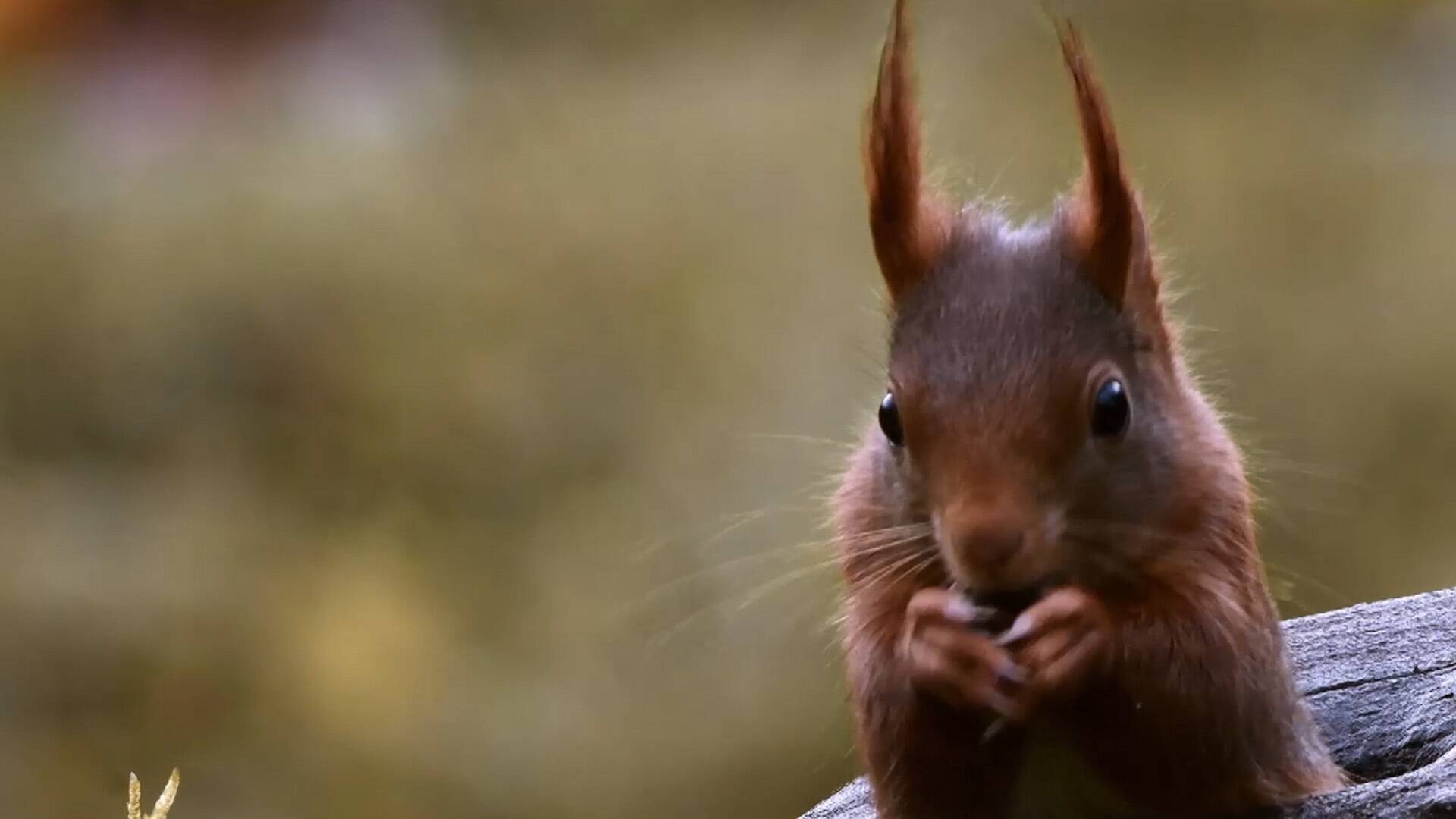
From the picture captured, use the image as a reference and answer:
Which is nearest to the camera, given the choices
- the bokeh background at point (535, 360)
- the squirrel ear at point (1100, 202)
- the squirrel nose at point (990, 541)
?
the squirrel nose at point (990, 541)

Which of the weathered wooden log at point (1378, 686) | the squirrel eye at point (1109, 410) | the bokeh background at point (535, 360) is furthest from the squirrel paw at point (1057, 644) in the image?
the bokeh background at point (535, 360)

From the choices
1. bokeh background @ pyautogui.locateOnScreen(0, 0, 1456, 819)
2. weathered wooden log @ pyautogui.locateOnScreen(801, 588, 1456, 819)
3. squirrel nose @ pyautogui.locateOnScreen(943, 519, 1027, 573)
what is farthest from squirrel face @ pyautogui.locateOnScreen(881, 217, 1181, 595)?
bokeh background @ pyautogui.locateOnScreen(0, 0, 1456, 819)

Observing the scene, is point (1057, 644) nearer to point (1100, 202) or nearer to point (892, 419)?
point (892, 419)

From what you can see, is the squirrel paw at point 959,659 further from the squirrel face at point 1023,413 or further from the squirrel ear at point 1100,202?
the squirrel ear at point 1100,202

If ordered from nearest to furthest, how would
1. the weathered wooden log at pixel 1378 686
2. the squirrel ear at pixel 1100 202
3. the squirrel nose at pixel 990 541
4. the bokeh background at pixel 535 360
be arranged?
the squirrel nose at pixel 990 541 → the squirrel ear at pixel 1100 202 → the weathered wooden log at pixel 1378 686 → the bokeh background at pixel 535 360

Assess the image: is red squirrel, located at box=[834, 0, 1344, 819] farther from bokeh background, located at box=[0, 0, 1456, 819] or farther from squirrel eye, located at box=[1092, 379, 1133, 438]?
bokeh background, located at box=[0, 0, 1456, 819]

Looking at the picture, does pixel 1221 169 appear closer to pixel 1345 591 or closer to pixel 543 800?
pixel 1345 591

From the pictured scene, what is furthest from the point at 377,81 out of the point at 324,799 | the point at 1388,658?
the point at 1388,658
